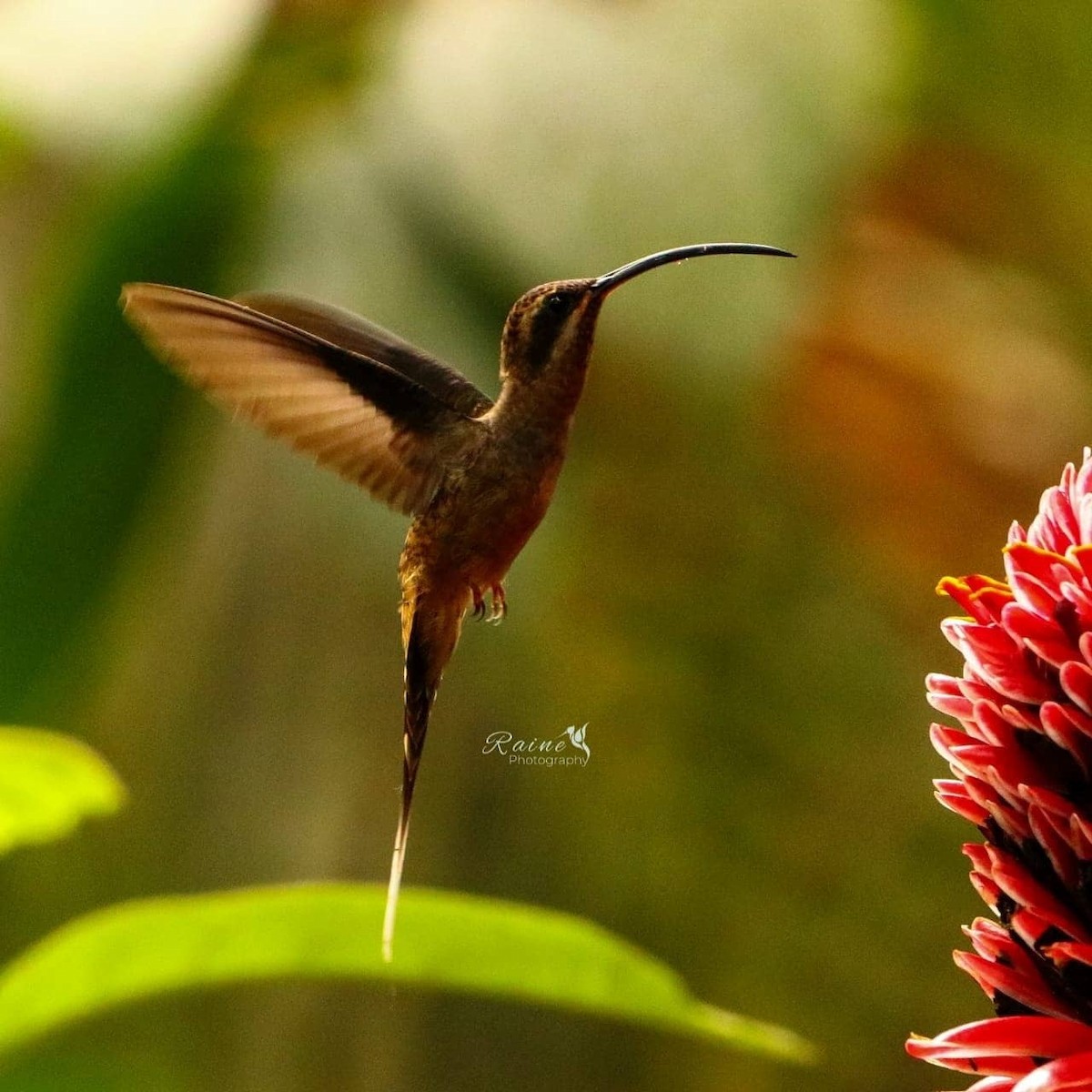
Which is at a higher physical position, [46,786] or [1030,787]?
[1030,787]

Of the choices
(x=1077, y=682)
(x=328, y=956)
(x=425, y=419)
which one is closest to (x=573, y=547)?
(x=328, y=956)

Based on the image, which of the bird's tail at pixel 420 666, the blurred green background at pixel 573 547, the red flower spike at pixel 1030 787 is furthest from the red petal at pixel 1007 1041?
the blurred green background at pixel 573 547

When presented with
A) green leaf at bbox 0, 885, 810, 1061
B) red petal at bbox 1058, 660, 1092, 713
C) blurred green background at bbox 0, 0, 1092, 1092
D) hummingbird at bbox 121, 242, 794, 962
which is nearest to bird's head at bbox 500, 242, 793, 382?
hummingbird at bbox 121, 242, 794, 962

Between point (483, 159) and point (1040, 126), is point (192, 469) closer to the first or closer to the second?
point (483, 159)

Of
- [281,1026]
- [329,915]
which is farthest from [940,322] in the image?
[329,915]

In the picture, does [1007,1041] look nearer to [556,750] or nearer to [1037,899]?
[1037,899]
